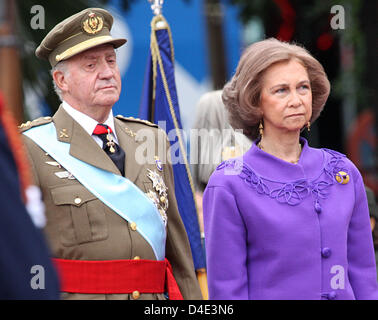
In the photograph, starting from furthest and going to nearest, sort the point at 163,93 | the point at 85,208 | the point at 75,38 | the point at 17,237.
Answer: the point at 163,93
the point at 75,38
the point at 85,208
the point at 17,237

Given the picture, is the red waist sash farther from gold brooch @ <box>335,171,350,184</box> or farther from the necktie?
gold brooch @ <box>335,171,350,184</box>

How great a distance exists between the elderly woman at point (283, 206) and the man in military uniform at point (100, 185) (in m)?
0.28

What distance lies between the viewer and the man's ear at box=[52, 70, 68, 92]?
144 inches

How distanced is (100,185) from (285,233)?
812 millimetres

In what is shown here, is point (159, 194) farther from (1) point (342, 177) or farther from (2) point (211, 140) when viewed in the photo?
(2) point (211, 140)

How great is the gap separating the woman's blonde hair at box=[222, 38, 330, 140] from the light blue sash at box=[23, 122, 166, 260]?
1.87 feet

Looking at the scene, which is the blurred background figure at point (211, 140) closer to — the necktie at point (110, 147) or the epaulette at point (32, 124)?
the necktie at point (110, 147)

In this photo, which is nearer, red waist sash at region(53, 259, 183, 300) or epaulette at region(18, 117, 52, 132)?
red waist sash at region(53, 259, 183, 300)

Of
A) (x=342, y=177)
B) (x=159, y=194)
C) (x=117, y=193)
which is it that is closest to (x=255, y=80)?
(x=342, y=177)

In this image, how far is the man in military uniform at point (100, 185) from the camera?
10.9ft

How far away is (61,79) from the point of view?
369 centimetres

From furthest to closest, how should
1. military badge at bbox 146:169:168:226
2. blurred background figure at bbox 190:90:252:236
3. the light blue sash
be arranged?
blurred background figure at bbox 190:90:252:236
military badge at bbox 146:169:168:226
the light blue sash

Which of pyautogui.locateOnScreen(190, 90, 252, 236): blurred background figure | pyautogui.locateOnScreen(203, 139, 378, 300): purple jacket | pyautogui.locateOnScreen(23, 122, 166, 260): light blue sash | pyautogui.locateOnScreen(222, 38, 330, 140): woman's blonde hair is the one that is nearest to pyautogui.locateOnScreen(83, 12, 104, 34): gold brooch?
pyautogui.locateOnScreen(23, 122, 166, 260): light blue sash
